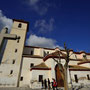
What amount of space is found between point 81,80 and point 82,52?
14985 mm

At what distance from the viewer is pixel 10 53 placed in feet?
61.3

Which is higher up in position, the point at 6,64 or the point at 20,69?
the point at 6,64

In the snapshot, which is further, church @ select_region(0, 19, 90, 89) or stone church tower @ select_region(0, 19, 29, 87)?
stone church tower @ select_region(0, 19, 29, 87)

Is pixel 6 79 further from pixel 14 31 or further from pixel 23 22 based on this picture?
pixel 23 22

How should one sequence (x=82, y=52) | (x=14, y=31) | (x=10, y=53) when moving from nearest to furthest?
1. (x=10, y=53)
2. (x=14, y=31)
3. (x=82, y=52)

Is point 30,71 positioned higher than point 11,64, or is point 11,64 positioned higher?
point 11,64

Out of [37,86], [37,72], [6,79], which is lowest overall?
[37,86]

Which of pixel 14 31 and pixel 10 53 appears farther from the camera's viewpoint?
pixel 14 31

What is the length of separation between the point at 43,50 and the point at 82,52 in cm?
1588

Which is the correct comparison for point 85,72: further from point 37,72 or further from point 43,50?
point 43,50

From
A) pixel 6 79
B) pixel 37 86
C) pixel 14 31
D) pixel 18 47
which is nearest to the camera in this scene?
pixel 37 86

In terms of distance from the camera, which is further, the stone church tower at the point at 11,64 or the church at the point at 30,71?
the stone church tower at the point at 11,64

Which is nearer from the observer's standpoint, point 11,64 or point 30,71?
point 11,64

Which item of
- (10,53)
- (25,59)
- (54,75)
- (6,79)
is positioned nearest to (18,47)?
(10,53)
